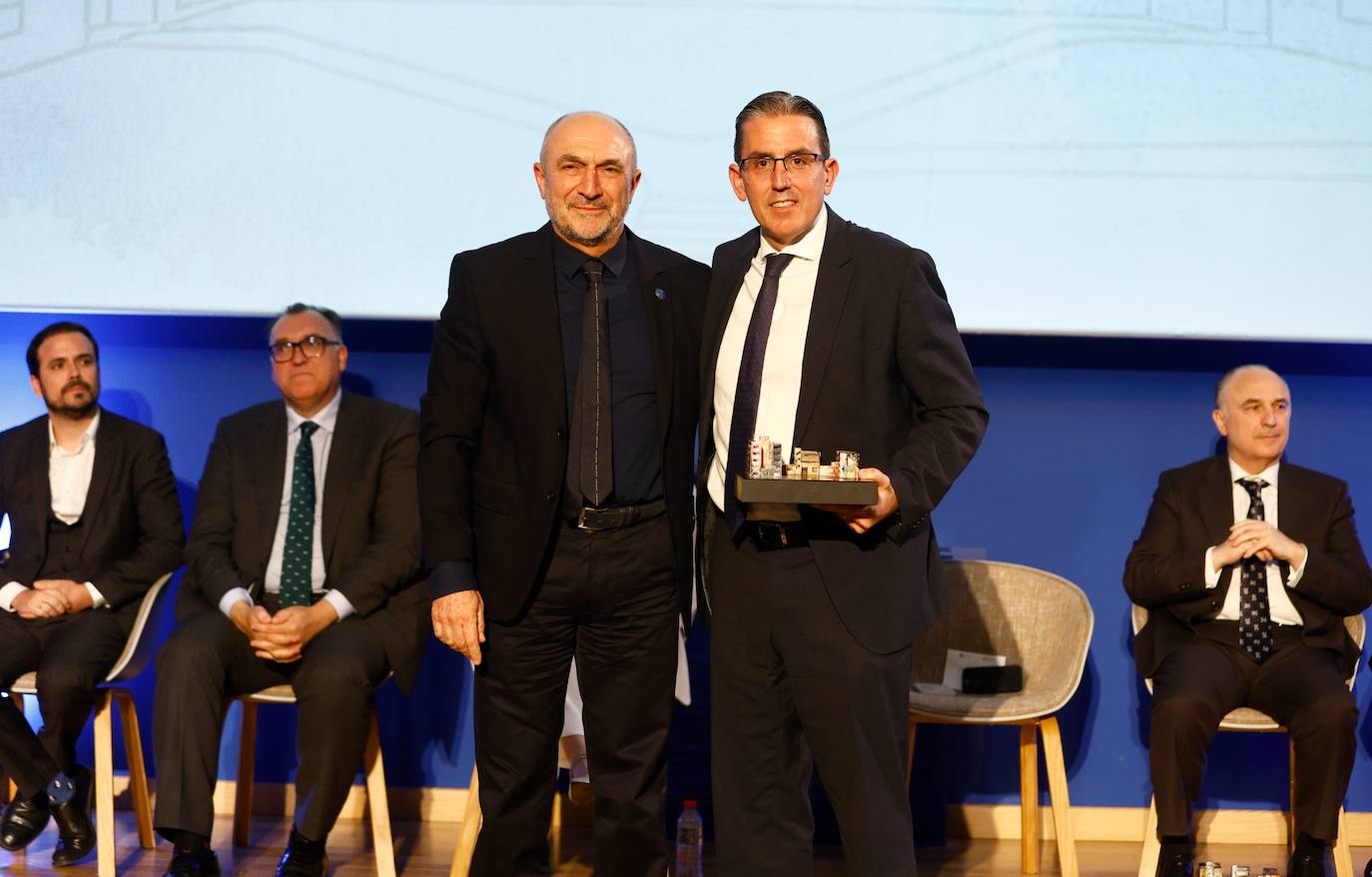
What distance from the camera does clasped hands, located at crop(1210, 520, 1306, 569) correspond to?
12.9 ft

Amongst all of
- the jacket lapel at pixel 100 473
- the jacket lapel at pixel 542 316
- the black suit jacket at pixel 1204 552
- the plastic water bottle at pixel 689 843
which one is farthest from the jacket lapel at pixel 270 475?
the black suit jacket at pixel 1204 552

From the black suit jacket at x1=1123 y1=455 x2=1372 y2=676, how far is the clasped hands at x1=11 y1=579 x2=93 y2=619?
9.96ft

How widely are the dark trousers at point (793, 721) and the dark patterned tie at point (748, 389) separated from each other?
0.09 metres

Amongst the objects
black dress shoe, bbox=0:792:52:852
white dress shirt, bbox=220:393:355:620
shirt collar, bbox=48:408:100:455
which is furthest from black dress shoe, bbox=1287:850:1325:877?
shirt collar, bbox=48:408:100:455

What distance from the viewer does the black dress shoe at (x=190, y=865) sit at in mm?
3666

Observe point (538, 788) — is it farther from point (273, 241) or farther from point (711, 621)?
point (273, 241)

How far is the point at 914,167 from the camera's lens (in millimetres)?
4246

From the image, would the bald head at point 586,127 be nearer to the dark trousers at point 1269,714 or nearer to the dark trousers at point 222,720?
the dark trousers at point 222,720

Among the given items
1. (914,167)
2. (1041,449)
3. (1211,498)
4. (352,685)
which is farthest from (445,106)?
(1211,498)

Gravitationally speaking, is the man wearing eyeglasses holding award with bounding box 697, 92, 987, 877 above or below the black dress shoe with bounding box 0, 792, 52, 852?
above

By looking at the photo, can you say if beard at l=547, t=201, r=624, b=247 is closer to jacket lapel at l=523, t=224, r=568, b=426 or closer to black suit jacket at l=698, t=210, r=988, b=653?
jacket lapel at l=523, t=224, r=568, b=426

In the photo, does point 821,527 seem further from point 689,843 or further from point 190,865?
point 190,865

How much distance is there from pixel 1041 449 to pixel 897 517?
2160mm

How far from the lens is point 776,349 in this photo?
105 inches
